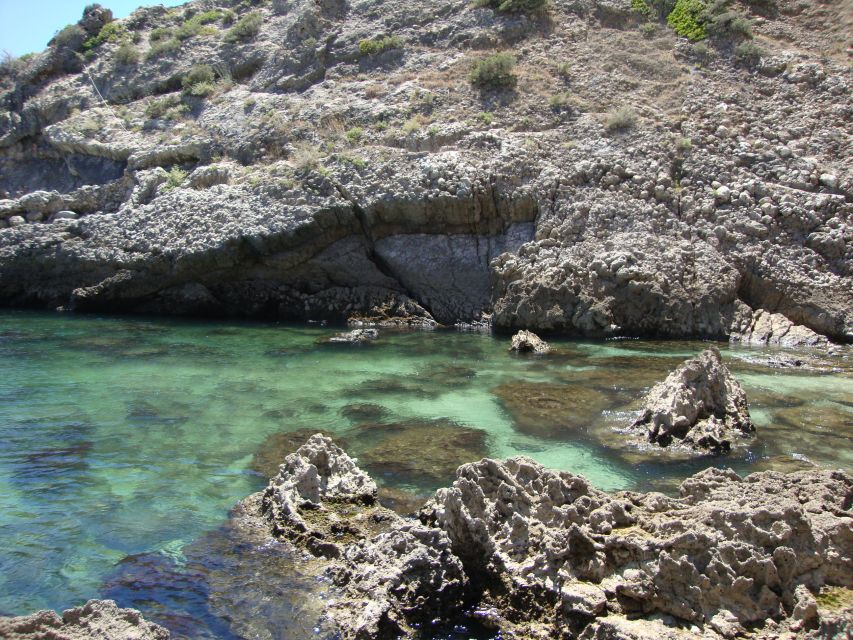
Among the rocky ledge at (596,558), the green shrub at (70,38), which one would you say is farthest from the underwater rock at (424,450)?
the green shrub at (70,38)

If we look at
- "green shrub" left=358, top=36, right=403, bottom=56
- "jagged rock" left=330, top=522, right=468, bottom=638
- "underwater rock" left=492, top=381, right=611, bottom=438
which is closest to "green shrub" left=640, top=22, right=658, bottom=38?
"green shrub" left=358, top=36, right=403, bottom=56

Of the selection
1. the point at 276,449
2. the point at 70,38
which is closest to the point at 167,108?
the point at 70,38

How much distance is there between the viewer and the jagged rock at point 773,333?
58.2ft

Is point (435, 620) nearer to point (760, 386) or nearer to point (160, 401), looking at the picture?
point (160, 401)

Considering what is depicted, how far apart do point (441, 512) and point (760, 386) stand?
29.7ft

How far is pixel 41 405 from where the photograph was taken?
1255cm

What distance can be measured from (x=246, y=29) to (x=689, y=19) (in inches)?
707

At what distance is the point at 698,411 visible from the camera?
10344 mm

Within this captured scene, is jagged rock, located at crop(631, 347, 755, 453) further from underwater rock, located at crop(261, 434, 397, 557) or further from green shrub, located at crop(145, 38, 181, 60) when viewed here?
green shrub, located at crop(145, 38, 181, 60)

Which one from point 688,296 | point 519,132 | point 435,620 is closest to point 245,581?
point 435,620

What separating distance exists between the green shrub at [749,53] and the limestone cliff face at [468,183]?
3.8 inches

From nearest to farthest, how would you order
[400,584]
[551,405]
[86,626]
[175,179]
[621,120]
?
[86,626]
[400,584]
[551,405]
[621,120]
[175,179]

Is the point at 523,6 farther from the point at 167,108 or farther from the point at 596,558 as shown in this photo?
the point at 596,558

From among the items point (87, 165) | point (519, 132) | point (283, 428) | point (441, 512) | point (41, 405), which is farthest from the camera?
point (87, 165)
